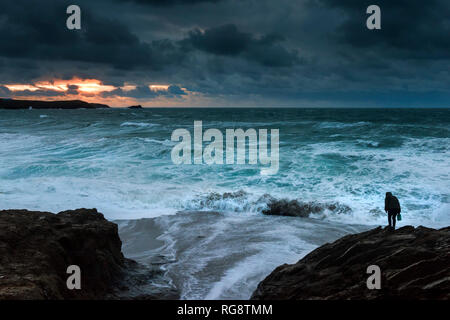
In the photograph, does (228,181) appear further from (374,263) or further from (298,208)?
(374,263)

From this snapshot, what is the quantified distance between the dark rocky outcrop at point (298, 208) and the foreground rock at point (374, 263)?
5.36 metres

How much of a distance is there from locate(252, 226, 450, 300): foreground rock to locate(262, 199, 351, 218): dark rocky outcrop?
17.6 feet

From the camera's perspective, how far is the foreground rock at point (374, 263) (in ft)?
12.6

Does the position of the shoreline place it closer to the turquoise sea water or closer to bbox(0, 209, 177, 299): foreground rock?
bbox(0, 209, 177, 299): foreground rock

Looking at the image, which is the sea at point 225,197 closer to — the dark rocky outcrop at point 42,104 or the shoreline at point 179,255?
the shoreline at point 179,255

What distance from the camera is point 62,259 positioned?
15.7 feet

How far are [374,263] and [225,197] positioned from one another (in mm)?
7995

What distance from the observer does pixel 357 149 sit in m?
21.3

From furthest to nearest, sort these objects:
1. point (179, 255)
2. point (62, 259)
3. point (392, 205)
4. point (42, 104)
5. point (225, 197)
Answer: point (42, 104) → point (225, 197) → point (179, 255) → point (392, 205) → point (62, 259)

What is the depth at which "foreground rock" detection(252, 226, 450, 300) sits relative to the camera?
3.83 metres

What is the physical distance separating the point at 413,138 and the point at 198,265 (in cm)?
2475

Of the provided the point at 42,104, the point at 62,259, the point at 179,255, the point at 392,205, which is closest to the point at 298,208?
the point at 392,205
